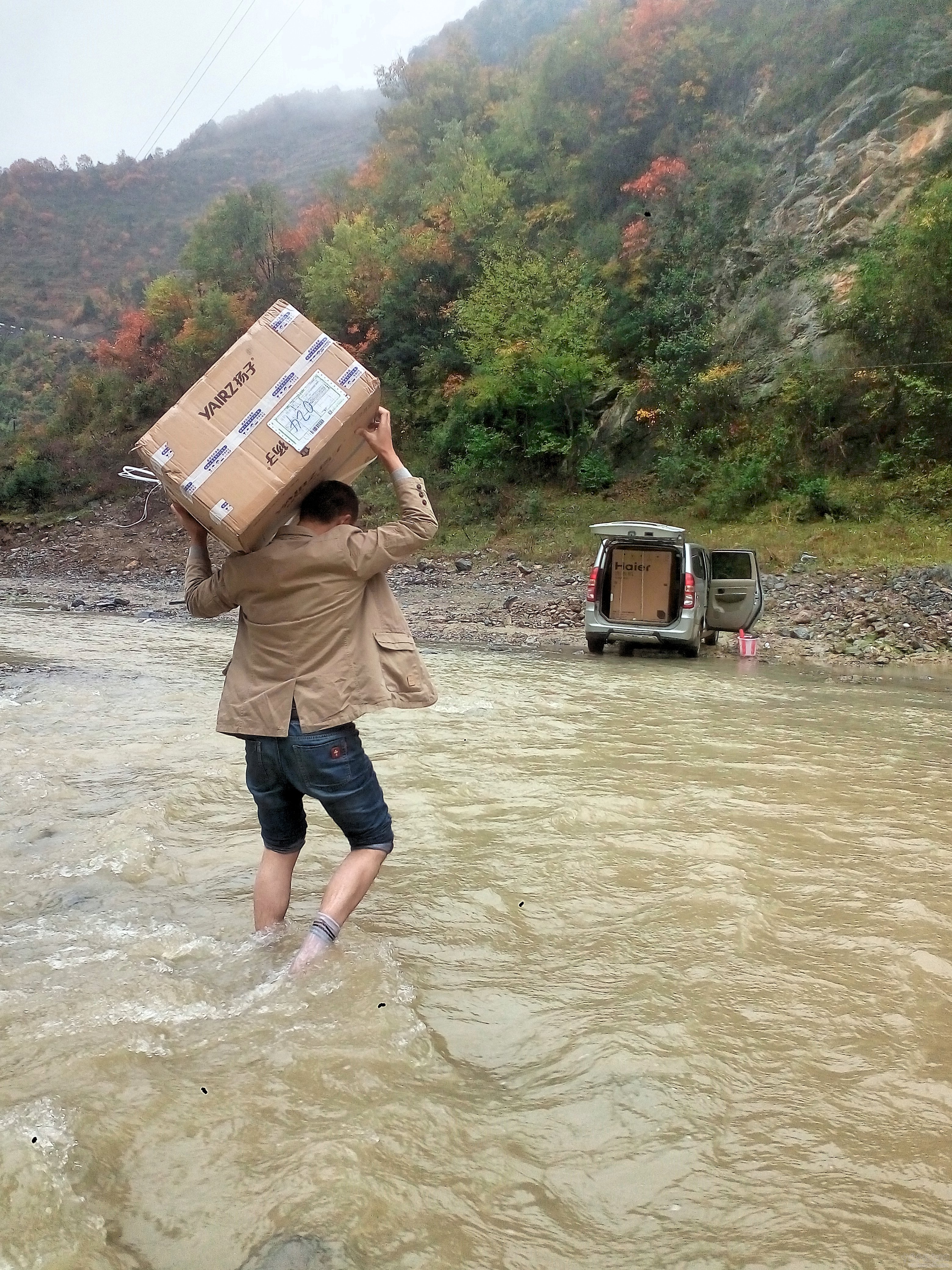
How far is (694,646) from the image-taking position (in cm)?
1287

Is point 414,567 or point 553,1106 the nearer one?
point 553,1106

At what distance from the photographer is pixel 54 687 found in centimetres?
963

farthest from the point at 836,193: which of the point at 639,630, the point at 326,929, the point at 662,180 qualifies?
the point at 326,929

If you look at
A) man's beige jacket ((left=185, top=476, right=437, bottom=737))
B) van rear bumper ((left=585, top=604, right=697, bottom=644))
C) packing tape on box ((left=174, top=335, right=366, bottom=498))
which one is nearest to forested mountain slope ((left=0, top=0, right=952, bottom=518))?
van rear bumper ((left=585, top=604, right=697, bottom=644))

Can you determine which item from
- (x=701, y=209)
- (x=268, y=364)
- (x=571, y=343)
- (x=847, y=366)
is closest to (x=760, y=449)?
(x=847, y=366)

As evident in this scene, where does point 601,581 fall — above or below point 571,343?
below

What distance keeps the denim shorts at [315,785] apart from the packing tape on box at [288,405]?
82cm

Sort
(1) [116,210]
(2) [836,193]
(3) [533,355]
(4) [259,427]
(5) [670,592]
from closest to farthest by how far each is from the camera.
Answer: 1. (4) [259,427]
2. (5) [670,592]
3. (2) [836,193]
4. (3) [533,355]
5. (1) [116,210]

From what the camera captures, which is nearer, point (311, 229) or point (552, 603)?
point (552, 603)

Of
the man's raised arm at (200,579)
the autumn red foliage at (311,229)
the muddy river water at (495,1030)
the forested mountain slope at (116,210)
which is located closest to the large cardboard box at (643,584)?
the muddy river water at (495,1030)

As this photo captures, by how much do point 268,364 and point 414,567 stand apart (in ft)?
67.7

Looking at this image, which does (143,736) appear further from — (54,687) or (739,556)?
(739,556)

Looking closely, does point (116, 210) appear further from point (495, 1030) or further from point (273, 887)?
point (495, 1030)

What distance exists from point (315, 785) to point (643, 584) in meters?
12.2
